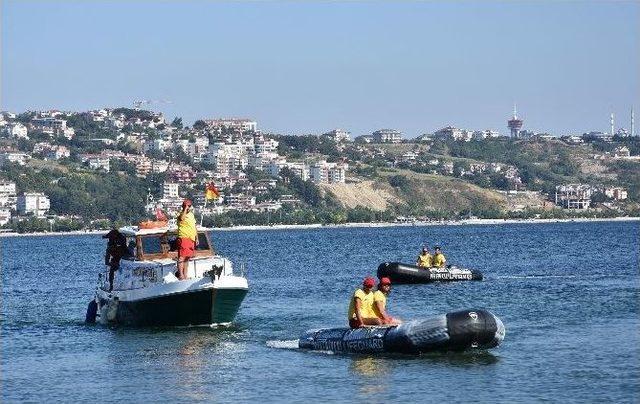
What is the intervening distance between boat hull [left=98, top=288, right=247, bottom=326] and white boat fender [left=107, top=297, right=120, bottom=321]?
1282 millimetres

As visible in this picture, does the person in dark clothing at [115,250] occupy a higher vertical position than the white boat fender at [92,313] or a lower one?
higher

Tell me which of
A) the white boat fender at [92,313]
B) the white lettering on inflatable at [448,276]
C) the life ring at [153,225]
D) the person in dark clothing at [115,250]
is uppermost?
the life ring at [153,225]

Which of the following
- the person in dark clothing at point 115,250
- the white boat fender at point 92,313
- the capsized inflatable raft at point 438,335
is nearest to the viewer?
the capsized inflatable raft at point 438,335

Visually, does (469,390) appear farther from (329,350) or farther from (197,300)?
(197,300)

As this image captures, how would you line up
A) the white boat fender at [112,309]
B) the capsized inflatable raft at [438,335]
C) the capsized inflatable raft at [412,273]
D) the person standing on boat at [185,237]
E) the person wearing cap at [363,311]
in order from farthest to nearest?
1. the capsized inflatable raft at [412,273]
2. the white boat fender at [112,309]
3. the person standing on boat at [185,237]
4. the person wearing cap at [363,311]
5. the capsized inflatable raft at [438,335]

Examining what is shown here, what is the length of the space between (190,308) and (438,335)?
10440 mm

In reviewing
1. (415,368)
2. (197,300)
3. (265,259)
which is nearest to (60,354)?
(197,300)

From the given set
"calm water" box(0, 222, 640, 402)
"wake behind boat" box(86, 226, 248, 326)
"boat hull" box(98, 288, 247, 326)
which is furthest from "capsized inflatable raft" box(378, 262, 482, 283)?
"boat hull" box(98, 288, 247, 326)

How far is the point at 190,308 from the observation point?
4338 cm

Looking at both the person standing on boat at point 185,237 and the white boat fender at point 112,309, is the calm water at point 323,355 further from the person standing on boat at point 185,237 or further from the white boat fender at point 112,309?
the person standing on boat at point 185,237

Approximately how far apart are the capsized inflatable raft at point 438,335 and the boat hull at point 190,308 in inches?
296

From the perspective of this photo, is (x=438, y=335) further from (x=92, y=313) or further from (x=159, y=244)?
(x=92, y=313)

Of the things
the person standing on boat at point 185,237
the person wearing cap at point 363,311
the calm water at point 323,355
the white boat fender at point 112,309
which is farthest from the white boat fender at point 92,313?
the person wearing cap at point 363,311

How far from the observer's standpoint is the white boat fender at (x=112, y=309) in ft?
152
